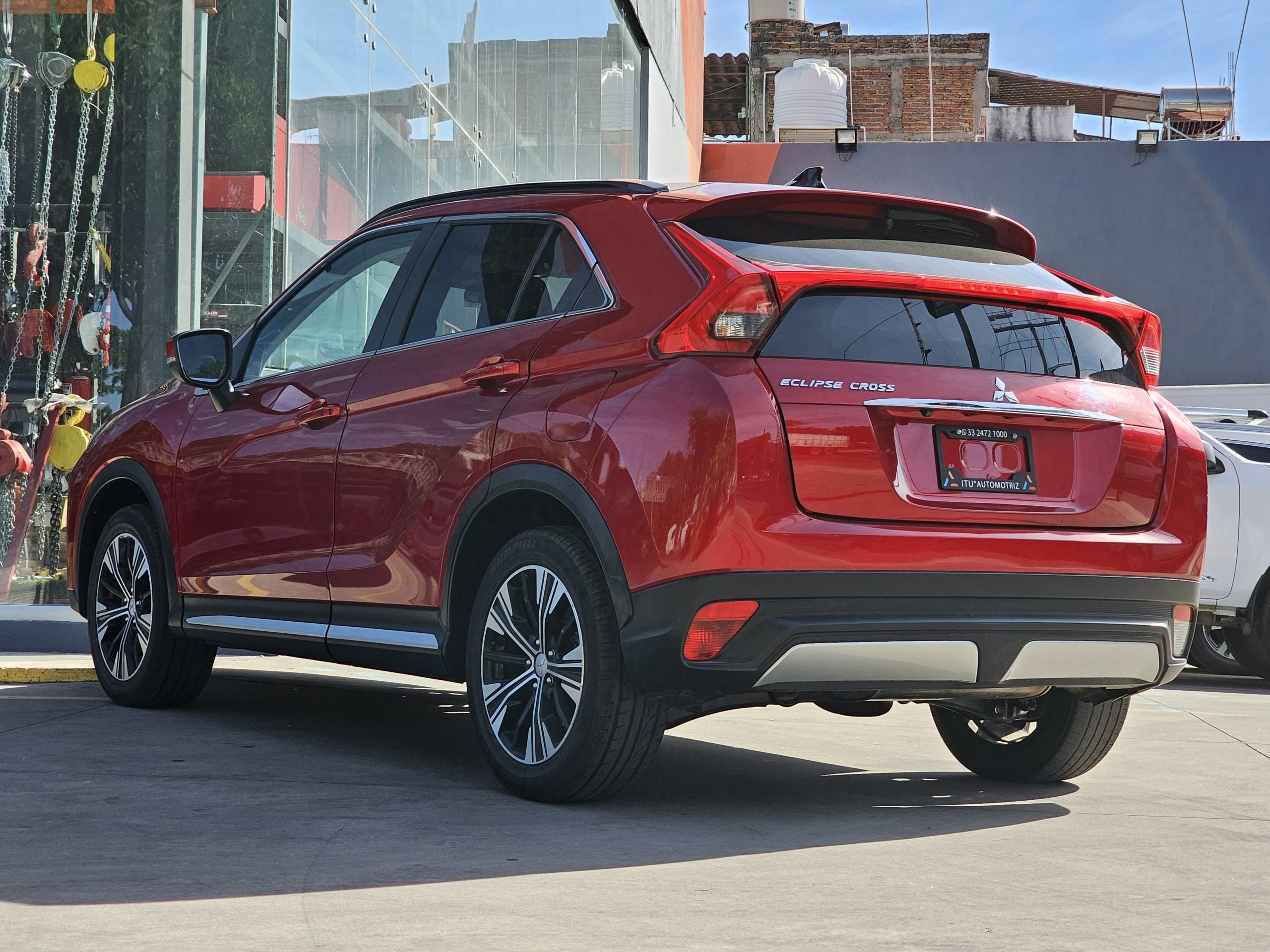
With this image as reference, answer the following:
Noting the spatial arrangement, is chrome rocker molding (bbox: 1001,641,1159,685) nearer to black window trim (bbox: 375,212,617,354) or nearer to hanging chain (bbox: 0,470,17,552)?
black window trim (bbox: 375,212,617,354)

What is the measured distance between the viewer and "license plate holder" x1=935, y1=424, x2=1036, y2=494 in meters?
4.16

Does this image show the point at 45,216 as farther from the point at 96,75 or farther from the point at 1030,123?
the point at 1030,123

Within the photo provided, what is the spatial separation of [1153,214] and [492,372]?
24.8m

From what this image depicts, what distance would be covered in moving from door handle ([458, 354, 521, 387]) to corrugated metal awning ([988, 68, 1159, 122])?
45.2 meters

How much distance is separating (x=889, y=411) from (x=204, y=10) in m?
6.78

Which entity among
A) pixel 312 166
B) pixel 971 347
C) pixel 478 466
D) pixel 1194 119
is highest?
pixel 1194 119

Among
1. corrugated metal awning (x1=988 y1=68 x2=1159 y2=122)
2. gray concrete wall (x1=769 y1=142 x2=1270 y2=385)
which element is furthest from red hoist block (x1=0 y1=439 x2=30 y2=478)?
corrugated metal awning (x1=988 y1=68 x2=1159 y2=122)

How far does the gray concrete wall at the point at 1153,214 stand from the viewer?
2714 centimetres

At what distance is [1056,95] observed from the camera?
159 feet

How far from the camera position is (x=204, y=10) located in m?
9.50

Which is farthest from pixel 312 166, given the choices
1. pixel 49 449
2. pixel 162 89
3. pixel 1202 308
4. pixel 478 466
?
pixel 1202 308

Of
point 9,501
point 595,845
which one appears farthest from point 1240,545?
point 9,501

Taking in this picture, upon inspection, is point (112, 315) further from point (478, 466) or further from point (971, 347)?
point (971, 347)

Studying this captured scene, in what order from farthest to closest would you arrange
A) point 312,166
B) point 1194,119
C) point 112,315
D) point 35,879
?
1. point 1194,119
2. point 312,166
3. point 112,315
4. point 35,879
